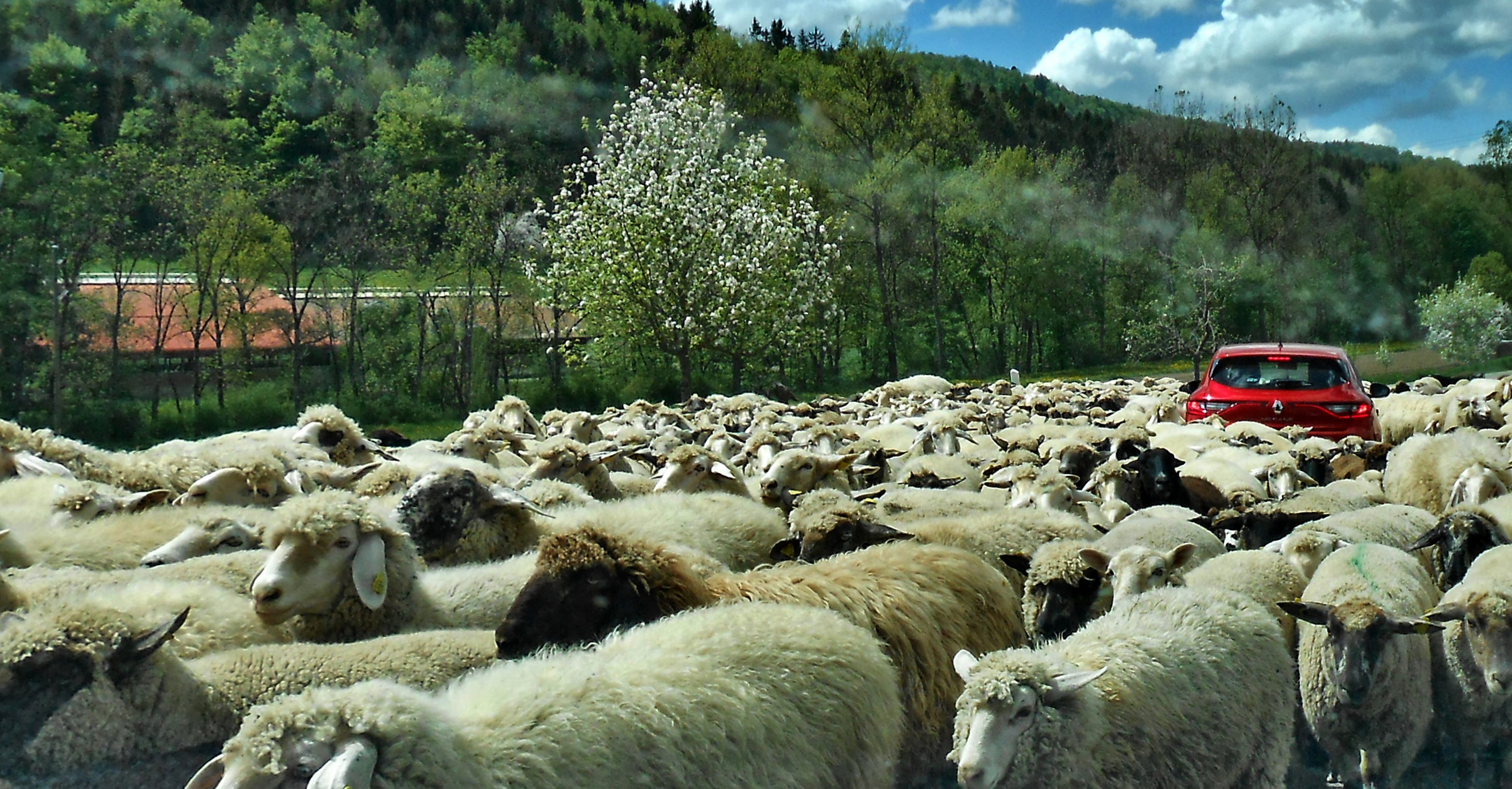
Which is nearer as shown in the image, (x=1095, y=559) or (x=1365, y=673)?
(x=1365, y=673)

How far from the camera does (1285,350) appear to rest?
11.4 metres

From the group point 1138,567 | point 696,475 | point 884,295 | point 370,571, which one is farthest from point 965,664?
point 884,295

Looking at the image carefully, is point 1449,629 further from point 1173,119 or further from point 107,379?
point 1173,119

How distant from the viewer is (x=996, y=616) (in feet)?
15.4

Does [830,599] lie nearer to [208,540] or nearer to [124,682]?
[124,682]

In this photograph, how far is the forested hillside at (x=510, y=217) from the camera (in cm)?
2442

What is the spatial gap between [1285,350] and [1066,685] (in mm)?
9285

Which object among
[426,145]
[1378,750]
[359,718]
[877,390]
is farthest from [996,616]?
[426,145]

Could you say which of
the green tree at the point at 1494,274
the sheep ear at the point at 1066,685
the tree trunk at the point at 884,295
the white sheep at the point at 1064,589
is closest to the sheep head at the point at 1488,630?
the white sheep at the point at 1064,589

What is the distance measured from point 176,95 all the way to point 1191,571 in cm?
5455

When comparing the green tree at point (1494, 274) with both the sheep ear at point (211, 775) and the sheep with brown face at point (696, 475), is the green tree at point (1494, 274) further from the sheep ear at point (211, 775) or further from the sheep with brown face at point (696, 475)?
the sheep ear at point (211, 775)

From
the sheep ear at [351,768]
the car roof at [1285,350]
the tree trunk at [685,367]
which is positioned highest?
the car roof at [1285,350]

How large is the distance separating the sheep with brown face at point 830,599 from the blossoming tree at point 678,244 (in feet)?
70.1

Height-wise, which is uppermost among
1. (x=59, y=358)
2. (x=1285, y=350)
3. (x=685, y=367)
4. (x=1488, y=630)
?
(x=1285, y=350)
